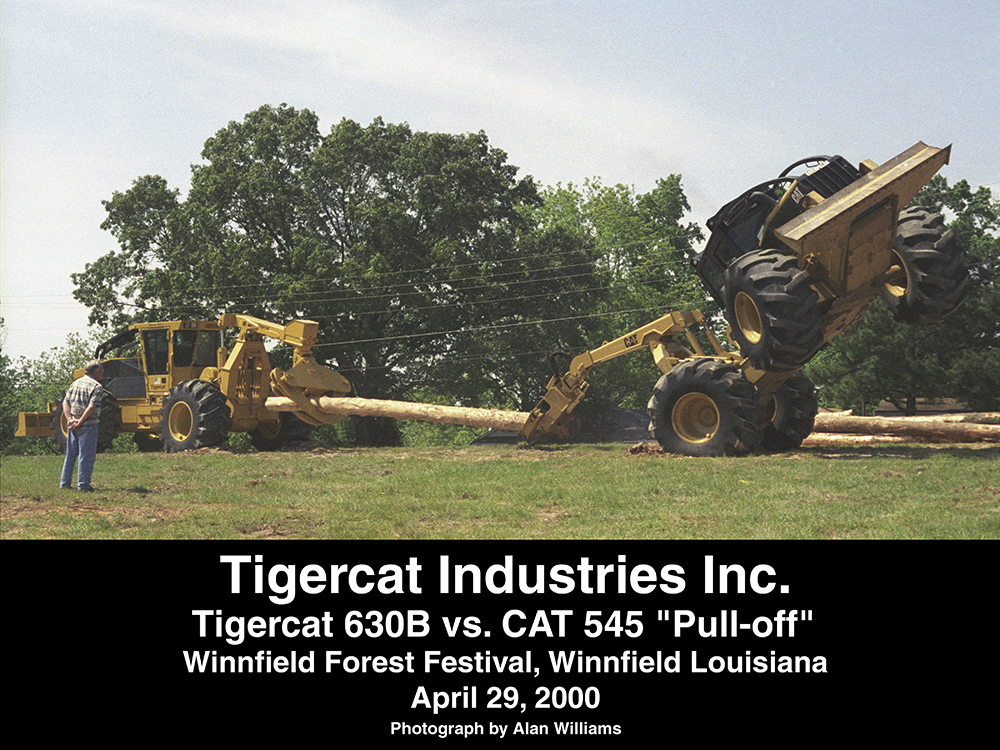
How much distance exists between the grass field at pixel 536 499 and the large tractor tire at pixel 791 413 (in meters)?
1.37

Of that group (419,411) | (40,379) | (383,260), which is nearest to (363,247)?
(383,260)

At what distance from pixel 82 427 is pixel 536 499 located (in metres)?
5.62

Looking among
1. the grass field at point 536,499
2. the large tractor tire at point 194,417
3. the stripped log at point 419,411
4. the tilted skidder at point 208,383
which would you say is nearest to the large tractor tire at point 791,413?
the grass field at point 536,499

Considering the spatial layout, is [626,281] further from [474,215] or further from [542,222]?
[474,215]

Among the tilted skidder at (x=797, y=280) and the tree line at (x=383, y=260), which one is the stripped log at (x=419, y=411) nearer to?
the tilted skidder at (x=797, y=280)

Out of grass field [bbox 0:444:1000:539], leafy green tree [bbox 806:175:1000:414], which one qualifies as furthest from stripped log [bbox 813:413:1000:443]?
leafy green tree [bbox 806:175:1000:414]

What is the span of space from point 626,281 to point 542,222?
9.08 metres

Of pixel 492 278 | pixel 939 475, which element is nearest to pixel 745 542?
pixel 939 475

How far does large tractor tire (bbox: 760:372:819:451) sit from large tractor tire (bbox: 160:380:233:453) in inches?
456

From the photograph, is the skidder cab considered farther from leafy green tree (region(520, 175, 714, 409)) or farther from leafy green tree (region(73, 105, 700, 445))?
leafy green tree (region(520, 175, 714, 409))

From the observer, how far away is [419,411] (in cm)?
2306

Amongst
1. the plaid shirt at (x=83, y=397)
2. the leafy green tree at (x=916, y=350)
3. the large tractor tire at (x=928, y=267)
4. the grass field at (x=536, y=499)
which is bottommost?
the grass field at (x=536, y=499)

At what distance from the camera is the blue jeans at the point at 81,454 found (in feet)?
37.6

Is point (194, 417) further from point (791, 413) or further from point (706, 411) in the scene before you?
point (791, 413)
